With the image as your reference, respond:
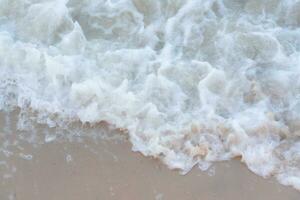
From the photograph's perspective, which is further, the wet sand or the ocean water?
the ocean water

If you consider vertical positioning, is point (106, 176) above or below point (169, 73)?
below

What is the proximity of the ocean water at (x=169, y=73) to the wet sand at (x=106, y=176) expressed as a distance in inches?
3.7

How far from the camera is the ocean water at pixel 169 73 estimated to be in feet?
13.1

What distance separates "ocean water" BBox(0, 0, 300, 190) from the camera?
3982mm

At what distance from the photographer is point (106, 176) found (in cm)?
384

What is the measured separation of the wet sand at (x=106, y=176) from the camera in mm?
3734

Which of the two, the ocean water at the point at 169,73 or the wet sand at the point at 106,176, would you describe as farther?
the ocean water at the point at 169,73

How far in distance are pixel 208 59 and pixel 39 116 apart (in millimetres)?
1502

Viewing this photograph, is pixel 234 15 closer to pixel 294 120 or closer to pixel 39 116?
pixel 294 120

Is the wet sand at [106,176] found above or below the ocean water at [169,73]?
below

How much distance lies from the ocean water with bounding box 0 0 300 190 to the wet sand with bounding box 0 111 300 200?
9 cm

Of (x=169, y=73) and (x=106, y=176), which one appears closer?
(x=106, y=176)

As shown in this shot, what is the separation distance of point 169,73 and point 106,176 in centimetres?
108

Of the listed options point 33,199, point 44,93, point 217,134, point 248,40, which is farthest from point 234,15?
point 33,199
